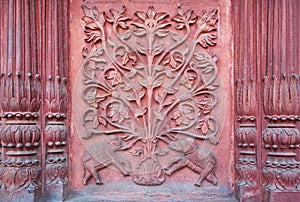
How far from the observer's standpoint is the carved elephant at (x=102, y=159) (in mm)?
2859

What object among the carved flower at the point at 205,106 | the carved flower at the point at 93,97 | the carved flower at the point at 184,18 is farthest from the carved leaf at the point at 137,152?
the carved flower at the point at 184,18

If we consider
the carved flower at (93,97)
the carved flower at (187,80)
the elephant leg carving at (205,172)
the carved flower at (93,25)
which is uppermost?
the carved flower at (93,25)

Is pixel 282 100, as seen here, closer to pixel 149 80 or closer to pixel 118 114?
pixel 149 80

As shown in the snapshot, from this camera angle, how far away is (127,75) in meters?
2.93

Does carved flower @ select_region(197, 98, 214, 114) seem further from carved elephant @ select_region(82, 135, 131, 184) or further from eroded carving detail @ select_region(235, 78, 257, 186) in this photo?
carved elephant @ select_region(82, 135, 131, 184)

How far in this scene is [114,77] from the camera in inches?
115

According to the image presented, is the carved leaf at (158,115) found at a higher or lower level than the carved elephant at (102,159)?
higher

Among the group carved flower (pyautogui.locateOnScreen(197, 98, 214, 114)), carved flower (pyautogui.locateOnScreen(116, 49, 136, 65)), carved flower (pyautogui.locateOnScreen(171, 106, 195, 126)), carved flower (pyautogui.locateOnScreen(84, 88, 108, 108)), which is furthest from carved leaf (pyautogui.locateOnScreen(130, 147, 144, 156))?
carved flower (pyautogui.locateOnScreen(116, 49, 136, 65))

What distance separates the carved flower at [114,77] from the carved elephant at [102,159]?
491mm

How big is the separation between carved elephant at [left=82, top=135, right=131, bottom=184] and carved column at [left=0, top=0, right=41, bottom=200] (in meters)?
0.39

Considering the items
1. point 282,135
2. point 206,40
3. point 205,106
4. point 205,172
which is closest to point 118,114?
point 205,106

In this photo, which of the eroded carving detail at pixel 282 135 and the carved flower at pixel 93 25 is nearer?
the eroded carving detail at pixel 282 135

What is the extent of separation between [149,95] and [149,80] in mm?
129

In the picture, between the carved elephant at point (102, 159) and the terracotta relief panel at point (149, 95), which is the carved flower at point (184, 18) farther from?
the carved elephant at point (102, 159)
